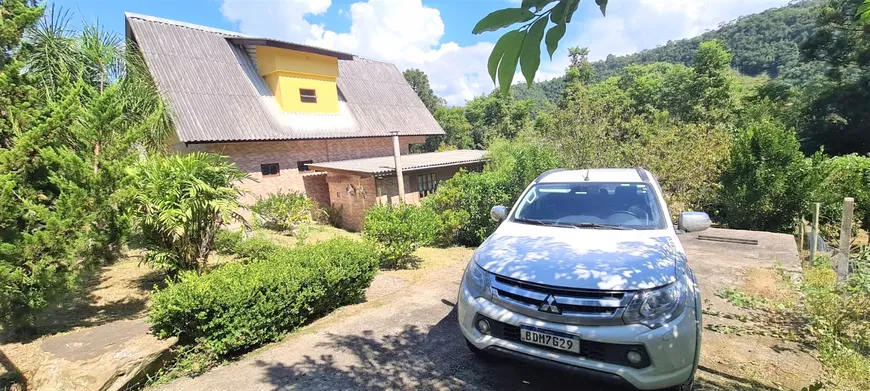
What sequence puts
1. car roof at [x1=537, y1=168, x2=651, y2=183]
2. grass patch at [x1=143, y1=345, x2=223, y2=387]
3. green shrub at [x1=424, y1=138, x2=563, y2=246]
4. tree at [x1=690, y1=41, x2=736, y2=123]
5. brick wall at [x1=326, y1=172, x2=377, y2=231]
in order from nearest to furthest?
grass patch at [x1=143, y1=345, x2=223, y2=387] < car roof at [x1=537, y1=168, x2=651, y2=183] < green shrub at [x1=424, y1=138, x2=563, y2=246] < brick wall at [x1=326, y1=172, x2=377, y2=231] < tree at [x1=690, y1=41, x2=736, y2=123]

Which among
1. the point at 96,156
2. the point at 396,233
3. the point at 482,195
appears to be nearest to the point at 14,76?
the point at 96,156

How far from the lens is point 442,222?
9.67 meters

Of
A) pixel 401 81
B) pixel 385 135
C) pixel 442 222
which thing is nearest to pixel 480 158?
pixel 385 135

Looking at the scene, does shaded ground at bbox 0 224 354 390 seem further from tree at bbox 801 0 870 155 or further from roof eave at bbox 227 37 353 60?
tree at bbox 801 0 870 155

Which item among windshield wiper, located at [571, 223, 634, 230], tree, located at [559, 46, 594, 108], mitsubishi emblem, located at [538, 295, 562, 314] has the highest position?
tree, located at [559, 46, 594, 108]

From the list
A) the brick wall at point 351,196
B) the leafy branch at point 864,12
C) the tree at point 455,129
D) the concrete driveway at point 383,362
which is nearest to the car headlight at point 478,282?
the concrete driveway at point 383,362

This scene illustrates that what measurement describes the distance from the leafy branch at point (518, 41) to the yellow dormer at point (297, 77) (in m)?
15.9

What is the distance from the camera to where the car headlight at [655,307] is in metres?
2.46

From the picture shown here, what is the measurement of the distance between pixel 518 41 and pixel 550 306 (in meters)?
2.05

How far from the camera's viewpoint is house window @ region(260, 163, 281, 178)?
14.2 meters

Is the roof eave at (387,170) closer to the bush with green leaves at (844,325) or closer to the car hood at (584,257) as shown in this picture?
the car hood at (584,257)

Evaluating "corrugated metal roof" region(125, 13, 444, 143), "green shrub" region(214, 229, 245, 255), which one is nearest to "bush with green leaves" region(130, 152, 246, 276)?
"green shrub" region(214, 229, 245, 255)

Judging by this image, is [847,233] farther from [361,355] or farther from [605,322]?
[361,355]

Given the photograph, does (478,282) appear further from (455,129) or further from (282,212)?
(455,129)
